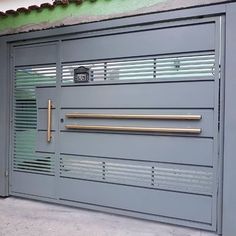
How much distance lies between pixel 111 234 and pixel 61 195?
0.91 meters

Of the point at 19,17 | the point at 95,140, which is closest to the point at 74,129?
the point at 95,140

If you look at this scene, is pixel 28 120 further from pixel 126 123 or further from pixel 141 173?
pixel 141 173

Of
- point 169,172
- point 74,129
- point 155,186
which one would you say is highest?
point 74,129

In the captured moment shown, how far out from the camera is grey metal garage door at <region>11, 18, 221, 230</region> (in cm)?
248

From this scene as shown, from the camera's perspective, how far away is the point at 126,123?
109 inches

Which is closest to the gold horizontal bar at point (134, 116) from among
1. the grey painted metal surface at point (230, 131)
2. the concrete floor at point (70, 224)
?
the grey painted metal surface at point (230, 131)

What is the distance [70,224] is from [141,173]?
90 cm

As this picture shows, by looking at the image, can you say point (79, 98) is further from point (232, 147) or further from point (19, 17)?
point (232, 147)

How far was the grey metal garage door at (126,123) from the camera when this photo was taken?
8.15 feet

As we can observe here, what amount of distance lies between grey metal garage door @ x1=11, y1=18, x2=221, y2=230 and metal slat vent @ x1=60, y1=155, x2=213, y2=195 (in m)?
0.01

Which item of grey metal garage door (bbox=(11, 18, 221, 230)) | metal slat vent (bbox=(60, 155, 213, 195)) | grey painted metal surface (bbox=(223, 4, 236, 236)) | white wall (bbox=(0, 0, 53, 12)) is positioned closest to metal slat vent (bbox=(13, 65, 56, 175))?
grey metal garage door (bbox=(11, 18, 221, 230))

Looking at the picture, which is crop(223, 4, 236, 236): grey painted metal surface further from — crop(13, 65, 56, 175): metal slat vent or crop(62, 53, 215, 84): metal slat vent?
crop(13, 65, 56, 175): metal slat vent

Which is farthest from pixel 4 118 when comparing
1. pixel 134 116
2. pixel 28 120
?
pixel 134 116

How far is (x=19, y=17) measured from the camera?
3273 mm
